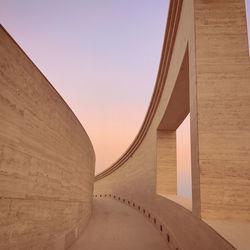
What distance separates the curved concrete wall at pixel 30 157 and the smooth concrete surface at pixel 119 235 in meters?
1.42

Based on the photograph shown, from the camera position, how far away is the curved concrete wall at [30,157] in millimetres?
3379

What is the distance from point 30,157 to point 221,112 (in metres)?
3.28

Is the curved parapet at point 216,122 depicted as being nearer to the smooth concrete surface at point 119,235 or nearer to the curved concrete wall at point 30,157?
the smooth concrete surface at point 119,235

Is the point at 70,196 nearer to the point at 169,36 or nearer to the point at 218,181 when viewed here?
the point at 218,181

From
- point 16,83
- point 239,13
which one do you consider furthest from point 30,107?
point 239,13

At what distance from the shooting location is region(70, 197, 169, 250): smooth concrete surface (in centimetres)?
715

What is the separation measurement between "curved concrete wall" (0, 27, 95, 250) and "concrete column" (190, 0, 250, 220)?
2686 mm

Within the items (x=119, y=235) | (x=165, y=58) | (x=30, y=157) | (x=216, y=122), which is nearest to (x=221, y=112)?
(x=216, y=122)

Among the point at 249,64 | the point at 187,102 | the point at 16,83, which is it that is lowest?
the point at 16,83

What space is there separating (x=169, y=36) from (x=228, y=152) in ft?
14.1

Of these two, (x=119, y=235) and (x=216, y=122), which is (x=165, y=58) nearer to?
(x=216, y=122)

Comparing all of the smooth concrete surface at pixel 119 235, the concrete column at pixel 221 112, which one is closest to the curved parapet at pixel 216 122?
the concrete column at pixel 221 112

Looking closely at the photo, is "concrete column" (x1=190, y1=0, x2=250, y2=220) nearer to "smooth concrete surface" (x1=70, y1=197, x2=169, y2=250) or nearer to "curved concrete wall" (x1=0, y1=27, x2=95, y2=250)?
"curved concrete wall" (x1=0, y1=27, x2=95, y2=250)

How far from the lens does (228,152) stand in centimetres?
443
